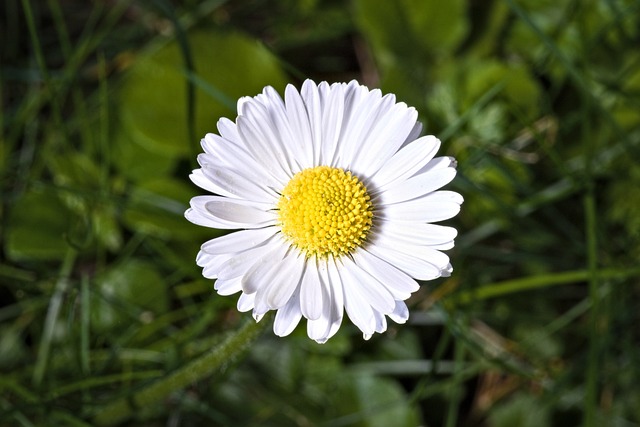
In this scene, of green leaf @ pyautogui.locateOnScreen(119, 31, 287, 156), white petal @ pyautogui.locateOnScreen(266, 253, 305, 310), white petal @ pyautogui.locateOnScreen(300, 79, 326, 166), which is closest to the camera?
white petal @ pyautogui.locateOnScreen(266, 253, 305, 310)

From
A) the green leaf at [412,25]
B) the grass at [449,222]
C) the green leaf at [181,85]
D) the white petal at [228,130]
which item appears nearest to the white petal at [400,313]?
the white petal at [228,130]

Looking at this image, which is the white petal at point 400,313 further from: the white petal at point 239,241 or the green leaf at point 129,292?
the green leaf at point 129,292

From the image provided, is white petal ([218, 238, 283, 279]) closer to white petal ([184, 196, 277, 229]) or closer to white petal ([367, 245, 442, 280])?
white petal ([184, 196, 277, 229])

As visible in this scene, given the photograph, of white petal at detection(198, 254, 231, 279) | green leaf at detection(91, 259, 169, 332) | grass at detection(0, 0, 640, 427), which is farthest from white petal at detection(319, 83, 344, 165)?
green leaf at detection(91, 259, 169, 332)

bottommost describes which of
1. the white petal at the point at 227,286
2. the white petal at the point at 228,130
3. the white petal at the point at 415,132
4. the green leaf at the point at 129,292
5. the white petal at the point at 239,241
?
the white petal at the point at 227,286

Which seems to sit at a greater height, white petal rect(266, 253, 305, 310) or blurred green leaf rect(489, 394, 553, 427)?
white petal rect(266, 253, 305, 310)

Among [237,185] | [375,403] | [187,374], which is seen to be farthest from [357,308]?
[375,403]

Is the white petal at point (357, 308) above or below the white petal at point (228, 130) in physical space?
below

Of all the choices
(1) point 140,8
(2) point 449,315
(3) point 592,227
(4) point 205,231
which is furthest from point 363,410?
(1) point 140,8
